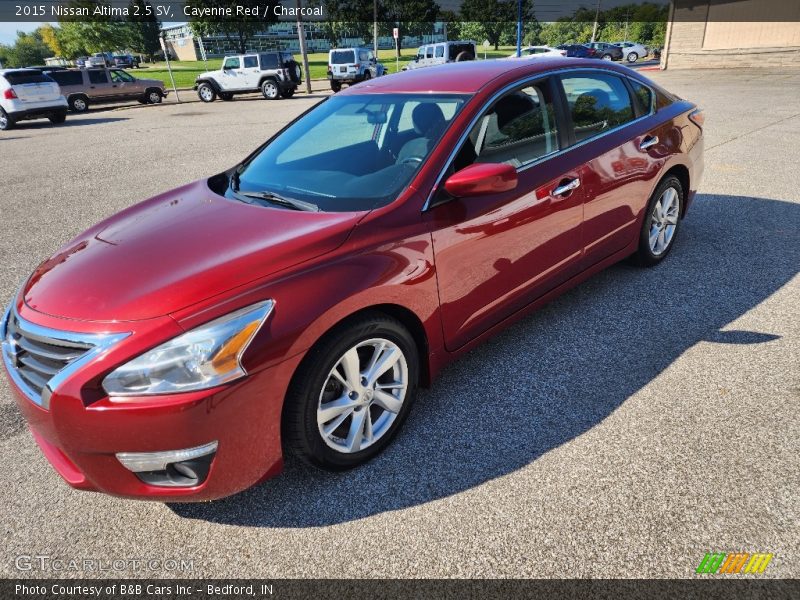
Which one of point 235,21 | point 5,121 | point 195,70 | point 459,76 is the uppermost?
point 235,21

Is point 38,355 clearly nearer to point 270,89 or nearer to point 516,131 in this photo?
point 516,131

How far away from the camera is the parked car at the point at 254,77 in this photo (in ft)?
77.0

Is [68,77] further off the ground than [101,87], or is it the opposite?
[68,77]

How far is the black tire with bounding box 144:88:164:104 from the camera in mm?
23531

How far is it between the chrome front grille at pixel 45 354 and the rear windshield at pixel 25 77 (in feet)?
60.7

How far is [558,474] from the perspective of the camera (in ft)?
7.96

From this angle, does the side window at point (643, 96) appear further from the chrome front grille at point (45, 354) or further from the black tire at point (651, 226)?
the chrome front grille at point (45, 354)

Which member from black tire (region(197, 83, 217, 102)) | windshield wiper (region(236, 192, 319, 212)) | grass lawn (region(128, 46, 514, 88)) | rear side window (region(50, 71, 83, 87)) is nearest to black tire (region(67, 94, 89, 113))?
rear side window (region(50, 71, 83, 87))

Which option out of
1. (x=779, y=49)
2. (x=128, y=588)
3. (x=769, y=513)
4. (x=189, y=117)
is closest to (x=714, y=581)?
(x=769, y=513)

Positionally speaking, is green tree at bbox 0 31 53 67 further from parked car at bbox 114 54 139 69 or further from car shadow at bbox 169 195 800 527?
car shadow at bbox 169 195 800 527

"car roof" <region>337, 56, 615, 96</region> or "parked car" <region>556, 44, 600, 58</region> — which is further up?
"car roof" <region>337, 56, 615, 96</region>

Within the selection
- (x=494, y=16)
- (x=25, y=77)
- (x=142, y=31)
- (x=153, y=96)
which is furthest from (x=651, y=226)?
(x=142, y=31)

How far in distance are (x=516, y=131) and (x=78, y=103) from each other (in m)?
23.5

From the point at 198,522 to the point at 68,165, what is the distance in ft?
34.6
